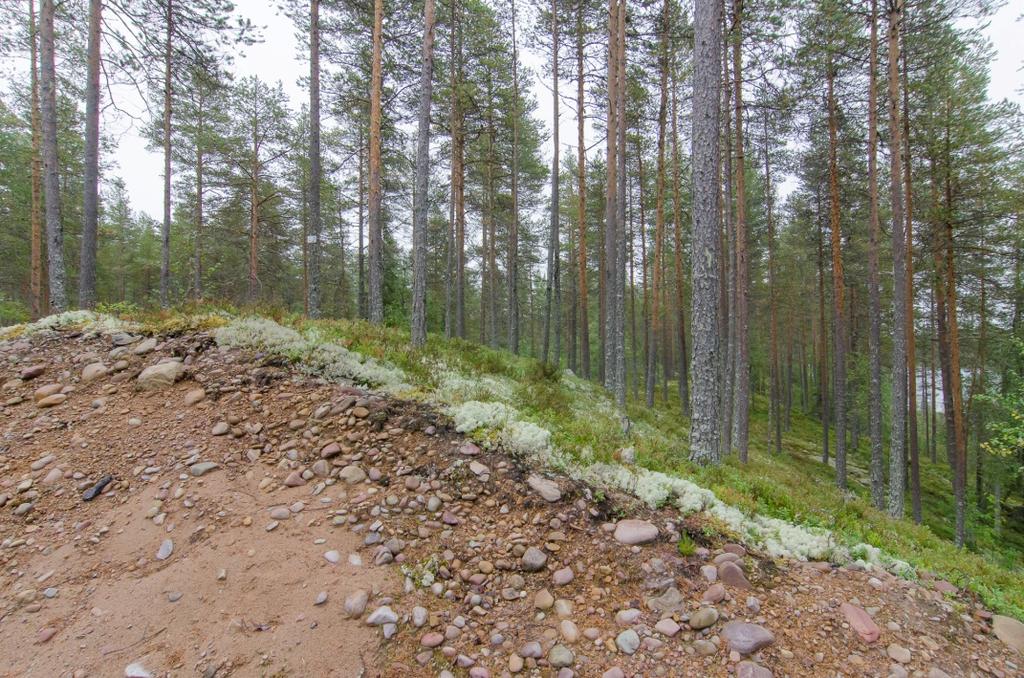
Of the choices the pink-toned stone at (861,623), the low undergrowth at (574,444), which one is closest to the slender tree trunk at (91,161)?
the low undergrowth at (574,444)

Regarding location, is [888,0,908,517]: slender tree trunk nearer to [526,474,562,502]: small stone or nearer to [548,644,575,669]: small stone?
[526,474,562,502]: small stone

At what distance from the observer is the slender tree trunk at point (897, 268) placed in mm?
10383

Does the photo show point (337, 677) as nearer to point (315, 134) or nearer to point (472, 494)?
point (472, 494)

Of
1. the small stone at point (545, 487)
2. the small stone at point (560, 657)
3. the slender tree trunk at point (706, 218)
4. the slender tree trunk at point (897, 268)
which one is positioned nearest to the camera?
the small stone at point (560, 657)

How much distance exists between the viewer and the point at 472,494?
3.67 metres

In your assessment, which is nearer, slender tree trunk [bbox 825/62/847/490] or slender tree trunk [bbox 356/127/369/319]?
slender tree trunk [bbox 825/62/847/490]

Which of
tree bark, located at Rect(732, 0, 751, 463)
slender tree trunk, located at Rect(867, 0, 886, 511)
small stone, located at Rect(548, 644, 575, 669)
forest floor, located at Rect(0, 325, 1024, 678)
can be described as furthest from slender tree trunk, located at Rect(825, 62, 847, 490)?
small stone, located at Rect(548, 644, 575, 669)

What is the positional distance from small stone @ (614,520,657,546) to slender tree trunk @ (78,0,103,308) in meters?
11.0

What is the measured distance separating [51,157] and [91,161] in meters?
0.58

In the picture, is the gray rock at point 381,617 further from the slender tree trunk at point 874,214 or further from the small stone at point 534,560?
the slender tree trunk at point 874,214

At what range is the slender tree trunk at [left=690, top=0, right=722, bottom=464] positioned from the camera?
18.7 feet

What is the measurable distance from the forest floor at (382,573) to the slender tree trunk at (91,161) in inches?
221

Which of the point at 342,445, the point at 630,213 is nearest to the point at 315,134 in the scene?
the point at 342,445

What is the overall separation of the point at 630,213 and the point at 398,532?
895 inches
